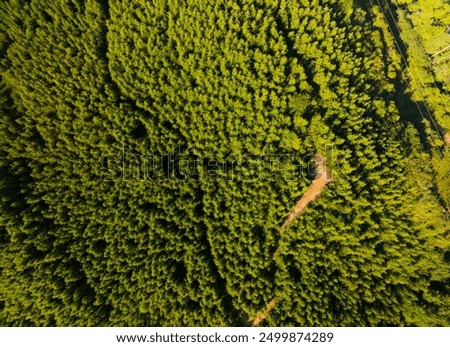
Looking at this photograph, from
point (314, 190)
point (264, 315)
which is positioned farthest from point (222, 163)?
point (264, 315)

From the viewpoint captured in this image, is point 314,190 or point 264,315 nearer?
point 264,315

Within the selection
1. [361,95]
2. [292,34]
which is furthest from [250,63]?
[361,95]

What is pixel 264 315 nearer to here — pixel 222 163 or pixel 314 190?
pixel 314 190

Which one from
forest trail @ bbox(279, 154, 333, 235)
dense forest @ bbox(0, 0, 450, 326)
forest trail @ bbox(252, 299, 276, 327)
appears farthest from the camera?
forest trail @ bbox(279, 154, 333, 235)

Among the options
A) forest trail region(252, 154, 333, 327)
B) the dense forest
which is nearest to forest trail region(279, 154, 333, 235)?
forest trail region(252, 154, 333, 327)

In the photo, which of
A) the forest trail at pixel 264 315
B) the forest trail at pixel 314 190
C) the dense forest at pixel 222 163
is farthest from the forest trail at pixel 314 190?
the forest trail at pixel 264 315

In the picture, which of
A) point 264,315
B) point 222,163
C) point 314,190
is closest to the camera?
point 264,315

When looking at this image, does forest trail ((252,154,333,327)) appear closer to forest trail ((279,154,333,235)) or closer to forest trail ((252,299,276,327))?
forest trail ((279,154,333,235))

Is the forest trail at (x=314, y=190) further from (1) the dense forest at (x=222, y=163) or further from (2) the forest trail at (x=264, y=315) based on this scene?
(2) the forest trail at (x=264, y=315)
